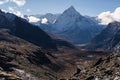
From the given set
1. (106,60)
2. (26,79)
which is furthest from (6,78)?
(106,60)

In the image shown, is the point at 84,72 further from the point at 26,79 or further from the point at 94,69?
the point at 26,79

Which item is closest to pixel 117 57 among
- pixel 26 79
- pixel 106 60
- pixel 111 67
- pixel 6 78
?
pixel 106 60

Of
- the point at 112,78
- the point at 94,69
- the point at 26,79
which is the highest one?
the point at 26,79

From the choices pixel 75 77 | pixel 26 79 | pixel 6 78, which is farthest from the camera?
pixel 26 79

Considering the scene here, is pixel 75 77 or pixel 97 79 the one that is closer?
pixel 97 79

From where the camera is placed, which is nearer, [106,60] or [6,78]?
[106,60]

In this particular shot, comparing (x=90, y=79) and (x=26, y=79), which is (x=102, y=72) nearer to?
(x=90, y=79)

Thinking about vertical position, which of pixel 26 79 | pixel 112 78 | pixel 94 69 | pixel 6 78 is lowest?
pixel 112 78

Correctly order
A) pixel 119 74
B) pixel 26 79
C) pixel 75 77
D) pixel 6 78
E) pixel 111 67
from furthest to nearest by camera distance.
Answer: pixel 26 79 → pixel 6 78 → pixel 75 77 → pixel 111 67 → pixel 119 74

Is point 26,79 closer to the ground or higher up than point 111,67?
higher up
